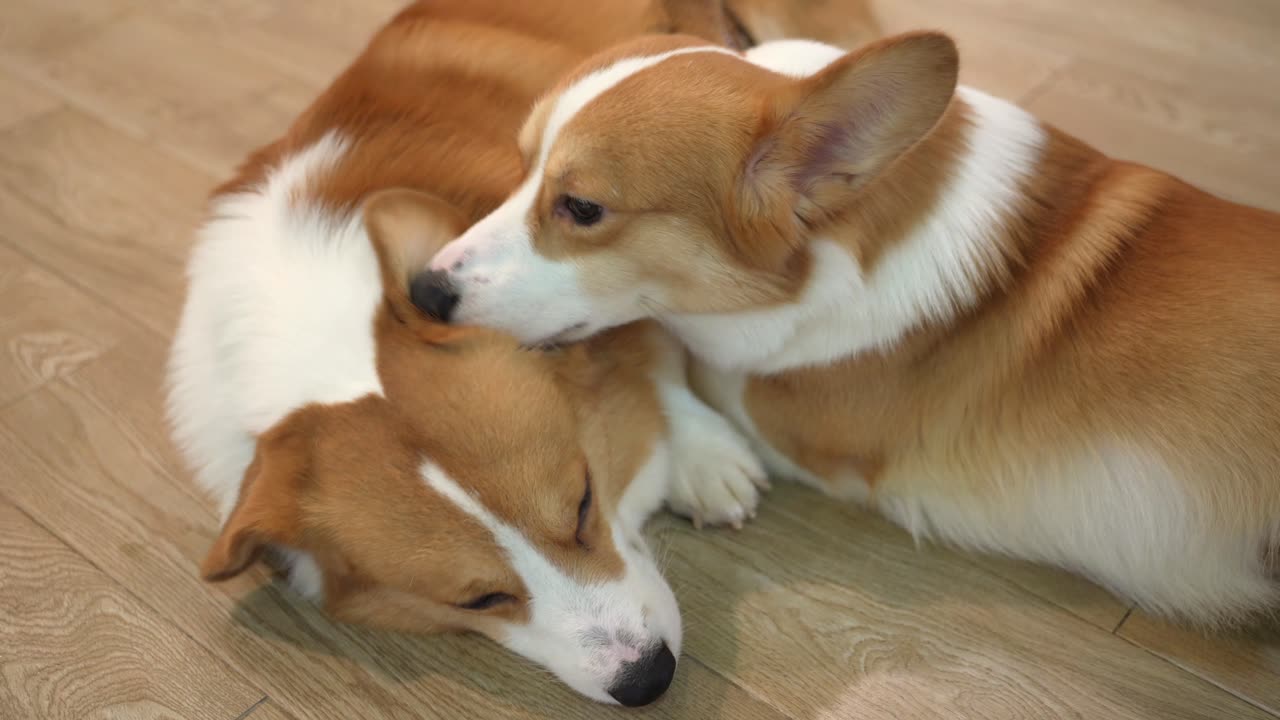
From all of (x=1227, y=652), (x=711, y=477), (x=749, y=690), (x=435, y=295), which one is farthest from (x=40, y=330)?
(x=1227, y=652)

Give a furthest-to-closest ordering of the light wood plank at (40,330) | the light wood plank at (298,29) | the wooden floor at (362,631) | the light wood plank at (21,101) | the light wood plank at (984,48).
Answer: the light wood plank at (298,29)
the light wood plank at (21,101)
the light wood plank at (984,48)
the light wood plank at (40,330)
the wooden floor at (362,631)

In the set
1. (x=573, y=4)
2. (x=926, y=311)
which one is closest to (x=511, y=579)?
(x=926, y=311)

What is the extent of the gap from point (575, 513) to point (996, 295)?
0.58m

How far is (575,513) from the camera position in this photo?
1.09 m

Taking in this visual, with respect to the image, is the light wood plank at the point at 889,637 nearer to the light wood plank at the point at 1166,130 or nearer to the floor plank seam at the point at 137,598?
the floor plank seam at the point at 137,598

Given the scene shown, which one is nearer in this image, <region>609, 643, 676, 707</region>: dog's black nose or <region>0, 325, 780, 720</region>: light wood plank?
<region>609, 643, 676, 707</region>: dog's black nose

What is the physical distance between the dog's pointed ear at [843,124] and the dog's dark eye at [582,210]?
0.18 m

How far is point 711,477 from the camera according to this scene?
1360mm

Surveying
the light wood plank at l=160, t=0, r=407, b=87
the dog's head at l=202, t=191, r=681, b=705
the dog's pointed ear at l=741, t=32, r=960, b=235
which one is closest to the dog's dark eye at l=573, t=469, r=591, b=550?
the dog's head at l=202, t=191, r=681, b=705

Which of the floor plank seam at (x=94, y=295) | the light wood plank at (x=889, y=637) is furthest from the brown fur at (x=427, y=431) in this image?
the floor plank seam at (x=94, y=295)

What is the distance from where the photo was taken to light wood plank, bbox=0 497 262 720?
4.01ft

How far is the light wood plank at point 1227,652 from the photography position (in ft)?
3.82

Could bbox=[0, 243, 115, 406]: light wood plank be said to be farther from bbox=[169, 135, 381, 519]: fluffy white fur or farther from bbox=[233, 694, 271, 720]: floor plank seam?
bbox=[233, 694, 271, 720]: floor plank seam

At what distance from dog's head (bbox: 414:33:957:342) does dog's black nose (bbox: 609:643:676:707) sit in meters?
0.39
